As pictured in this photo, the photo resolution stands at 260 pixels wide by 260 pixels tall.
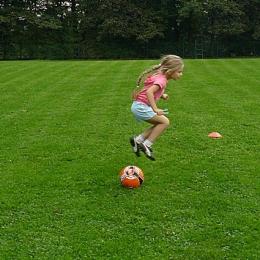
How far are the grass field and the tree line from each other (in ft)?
87.8

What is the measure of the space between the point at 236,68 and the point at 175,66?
14.8 m

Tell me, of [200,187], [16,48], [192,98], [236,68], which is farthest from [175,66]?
[16,48]

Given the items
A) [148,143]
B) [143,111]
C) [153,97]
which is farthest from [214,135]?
[153,97]

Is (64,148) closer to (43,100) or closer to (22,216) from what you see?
(22,216)

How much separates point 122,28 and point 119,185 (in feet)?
107

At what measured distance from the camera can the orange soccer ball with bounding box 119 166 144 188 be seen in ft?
17.5

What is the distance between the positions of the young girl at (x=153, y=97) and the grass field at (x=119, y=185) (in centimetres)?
60

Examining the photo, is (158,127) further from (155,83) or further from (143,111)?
(155,83)

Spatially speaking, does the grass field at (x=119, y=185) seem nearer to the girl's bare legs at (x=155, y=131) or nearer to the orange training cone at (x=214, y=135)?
the orange training cone at (x=214, y=135)

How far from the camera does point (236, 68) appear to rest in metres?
19.1

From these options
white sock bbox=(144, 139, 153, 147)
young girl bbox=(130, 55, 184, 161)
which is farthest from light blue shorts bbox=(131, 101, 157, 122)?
white sock bbox=(144, 139, 153, 147)

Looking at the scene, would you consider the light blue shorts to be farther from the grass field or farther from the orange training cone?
the orange training cone

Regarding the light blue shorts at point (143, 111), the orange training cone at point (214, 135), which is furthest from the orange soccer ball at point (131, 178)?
the orange training cone at point (214, 135)

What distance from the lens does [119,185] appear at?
5.45 metres
